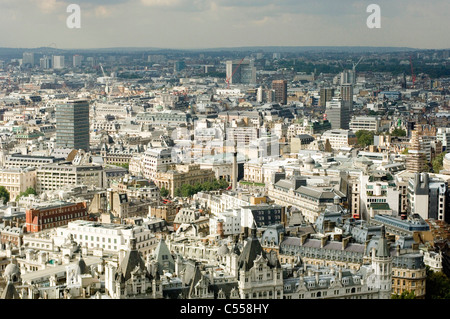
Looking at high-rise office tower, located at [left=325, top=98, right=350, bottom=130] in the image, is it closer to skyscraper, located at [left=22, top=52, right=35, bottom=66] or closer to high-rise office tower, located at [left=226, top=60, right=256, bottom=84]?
high-rise office tower, located at [left=226, top=60, right=256, bottom=84]

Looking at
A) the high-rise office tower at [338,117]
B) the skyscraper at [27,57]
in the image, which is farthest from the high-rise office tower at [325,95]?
the skyscraper at [27,57]

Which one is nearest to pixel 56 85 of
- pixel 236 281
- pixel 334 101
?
pixel 334 101

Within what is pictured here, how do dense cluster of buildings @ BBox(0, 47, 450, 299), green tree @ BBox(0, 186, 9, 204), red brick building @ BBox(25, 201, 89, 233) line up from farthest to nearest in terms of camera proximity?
green tree @ BBox(0, 186, 9, 204) → red brick building @ BBox(25, 201, 89, 233) → dense cluster of buildings @ BBox(0, 47, 450, 299)

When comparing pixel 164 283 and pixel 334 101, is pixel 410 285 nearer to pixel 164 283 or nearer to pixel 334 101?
pixel 164 283

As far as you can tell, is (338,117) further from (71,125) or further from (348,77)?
(71,125)

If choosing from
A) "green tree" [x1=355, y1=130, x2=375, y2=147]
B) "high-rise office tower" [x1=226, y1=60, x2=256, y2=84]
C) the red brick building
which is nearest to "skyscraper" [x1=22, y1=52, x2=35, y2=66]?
the red brick building
